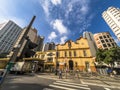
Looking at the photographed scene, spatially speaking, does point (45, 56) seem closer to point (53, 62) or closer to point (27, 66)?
point (53, 62)

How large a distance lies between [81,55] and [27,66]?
67.2 ft

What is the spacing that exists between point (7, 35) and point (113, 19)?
363 feet

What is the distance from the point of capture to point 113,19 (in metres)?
77.5

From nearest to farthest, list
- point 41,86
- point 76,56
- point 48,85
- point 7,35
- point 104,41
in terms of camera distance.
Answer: point 41,86 < point 48,85 < point 76,56 < point 104,41 < point 7,35

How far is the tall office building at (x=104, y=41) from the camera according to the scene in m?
56.2

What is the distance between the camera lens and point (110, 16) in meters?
82.6

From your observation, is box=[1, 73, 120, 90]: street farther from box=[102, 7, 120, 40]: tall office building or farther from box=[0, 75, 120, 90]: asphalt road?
box=[102, 7, 120, 40]: tall office building

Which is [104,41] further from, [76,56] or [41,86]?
[41,86]

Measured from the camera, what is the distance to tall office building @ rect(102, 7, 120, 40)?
70512mm

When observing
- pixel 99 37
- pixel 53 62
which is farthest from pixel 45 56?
pixel 99 37

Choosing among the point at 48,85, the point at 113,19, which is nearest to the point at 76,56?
the point at 48,85

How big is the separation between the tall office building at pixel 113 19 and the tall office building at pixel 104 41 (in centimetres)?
1412

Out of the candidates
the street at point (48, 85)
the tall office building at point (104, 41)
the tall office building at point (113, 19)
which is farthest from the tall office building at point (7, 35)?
the tall office building at point (113, 19)

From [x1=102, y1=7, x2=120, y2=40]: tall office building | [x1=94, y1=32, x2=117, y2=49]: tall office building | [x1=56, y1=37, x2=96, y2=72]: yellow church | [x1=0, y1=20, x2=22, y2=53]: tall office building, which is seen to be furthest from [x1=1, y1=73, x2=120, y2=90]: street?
[x1=0, y1=20, x2=22, y2=53]: tall office building
